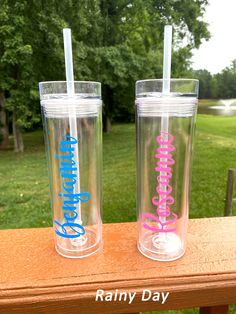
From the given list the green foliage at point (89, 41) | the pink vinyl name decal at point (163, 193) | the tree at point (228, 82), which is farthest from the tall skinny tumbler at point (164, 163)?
the tree at point (228, 82)

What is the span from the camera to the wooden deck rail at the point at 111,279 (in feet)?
1.86

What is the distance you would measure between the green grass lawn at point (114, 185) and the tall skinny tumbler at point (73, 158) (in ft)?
4.50

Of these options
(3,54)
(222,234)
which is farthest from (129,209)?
(3,54)

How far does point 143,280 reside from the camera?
0.59 m

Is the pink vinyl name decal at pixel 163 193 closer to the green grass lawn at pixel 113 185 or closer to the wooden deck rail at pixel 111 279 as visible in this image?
the wooden deck rail at pixel 111 279

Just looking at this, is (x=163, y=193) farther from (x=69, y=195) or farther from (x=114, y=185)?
(x=114, y=185)

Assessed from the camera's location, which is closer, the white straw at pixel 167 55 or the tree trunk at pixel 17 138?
the white straw at pixel 167 55

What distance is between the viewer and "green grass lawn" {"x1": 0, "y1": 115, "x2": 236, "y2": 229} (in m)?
3.23

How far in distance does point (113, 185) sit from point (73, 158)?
3827mm

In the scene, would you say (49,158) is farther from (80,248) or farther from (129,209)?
(129,209)

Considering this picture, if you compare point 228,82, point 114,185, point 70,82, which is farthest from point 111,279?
point 228,82

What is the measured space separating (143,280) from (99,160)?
277 mm

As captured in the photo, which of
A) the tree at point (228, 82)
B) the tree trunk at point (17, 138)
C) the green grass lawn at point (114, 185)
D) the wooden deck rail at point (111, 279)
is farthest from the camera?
the tree trunk at point (17, 138)

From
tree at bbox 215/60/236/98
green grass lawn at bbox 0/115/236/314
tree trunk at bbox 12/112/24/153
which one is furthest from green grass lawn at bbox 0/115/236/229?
tree at bbox 215/60/236/98
